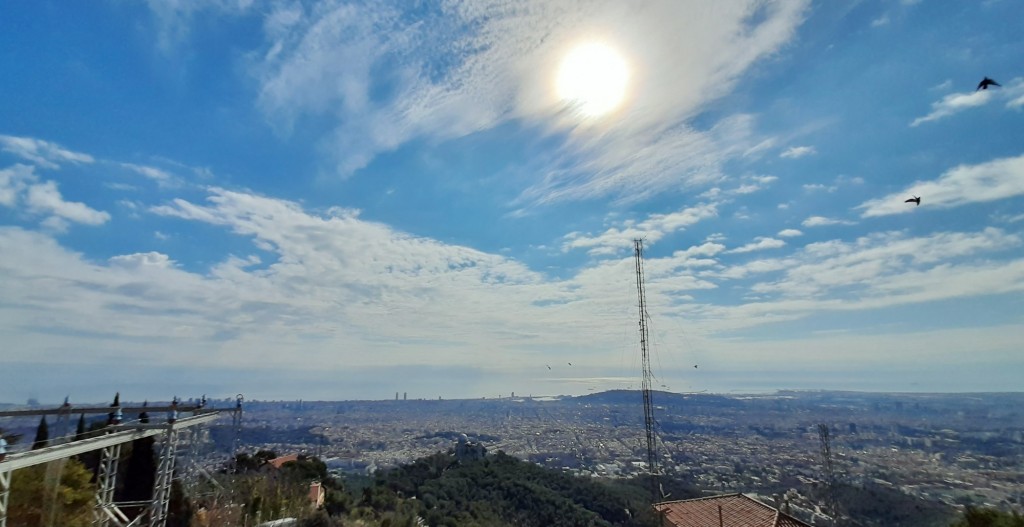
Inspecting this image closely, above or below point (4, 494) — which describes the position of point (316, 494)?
below

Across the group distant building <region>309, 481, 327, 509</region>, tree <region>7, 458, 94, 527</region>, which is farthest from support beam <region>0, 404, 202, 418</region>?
distant building <region>309, 481, 327, 509</region>

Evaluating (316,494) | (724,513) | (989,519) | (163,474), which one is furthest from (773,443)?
(163,474)

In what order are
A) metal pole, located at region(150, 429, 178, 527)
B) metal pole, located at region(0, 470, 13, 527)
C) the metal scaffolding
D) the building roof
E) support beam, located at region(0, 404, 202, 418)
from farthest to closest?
the building roof, support beam, located at region(0, 404, 202, 418), metal pole, located at region(150, 429, 178, 527), the metal scaffolding, metal pole, located at region(0, 470, 13, 527)

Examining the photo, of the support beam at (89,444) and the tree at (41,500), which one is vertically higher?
the support beam at (89,444)

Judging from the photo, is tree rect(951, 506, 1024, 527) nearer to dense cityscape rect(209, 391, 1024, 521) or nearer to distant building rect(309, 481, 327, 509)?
dense cityscape rect(209, 391, 1024, 521)

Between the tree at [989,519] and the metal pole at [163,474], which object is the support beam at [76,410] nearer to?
the metal pole at [163,474]

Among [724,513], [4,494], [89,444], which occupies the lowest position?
[724,513]

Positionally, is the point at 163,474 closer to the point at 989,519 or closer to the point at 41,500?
the point at 41,500

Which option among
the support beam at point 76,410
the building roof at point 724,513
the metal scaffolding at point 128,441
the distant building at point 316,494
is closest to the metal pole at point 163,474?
the metal scaffolding at point 128,441

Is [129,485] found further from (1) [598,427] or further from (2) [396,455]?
(1) [598,427]
